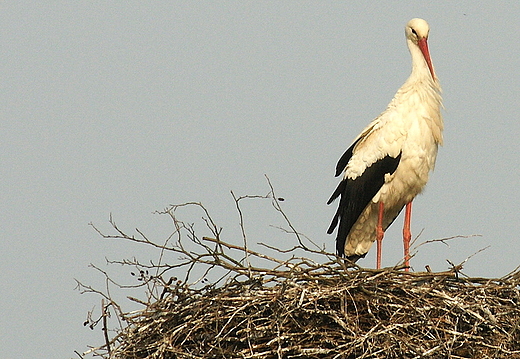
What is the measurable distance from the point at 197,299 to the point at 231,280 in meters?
0.24

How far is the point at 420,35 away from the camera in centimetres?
857

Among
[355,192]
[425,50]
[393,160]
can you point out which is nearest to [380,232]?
[355,192]

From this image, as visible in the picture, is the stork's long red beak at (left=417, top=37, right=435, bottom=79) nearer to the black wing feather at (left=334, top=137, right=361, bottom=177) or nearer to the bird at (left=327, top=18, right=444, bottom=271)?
the bird at (left=327, top=18, right=444, bottom=271)

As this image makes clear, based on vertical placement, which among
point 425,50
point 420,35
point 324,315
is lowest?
point 324,315

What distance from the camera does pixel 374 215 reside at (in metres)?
8.59

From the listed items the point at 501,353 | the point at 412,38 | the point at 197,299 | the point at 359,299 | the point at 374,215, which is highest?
the point at 412,38

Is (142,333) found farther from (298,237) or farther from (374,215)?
(374,215)

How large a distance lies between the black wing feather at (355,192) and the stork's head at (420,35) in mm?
880

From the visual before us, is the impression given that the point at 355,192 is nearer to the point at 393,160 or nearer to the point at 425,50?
the point at 393,160

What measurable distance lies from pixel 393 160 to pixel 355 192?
0.45 m

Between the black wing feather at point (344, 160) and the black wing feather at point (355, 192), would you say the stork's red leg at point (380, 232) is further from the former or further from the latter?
the black wing feather at point (344, 160)

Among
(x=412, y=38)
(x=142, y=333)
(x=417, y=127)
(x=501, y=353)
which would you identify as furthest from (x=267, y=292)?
(x=412, y=38)

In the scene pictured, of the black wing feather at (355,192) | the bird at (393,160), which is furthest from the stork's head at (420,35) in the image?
the black wing feather at (355,192)

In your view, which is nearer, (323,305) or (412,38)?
(323,305)
